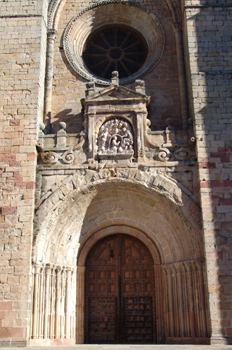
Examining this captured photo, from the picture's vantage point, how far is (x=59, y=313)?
9.27 meters

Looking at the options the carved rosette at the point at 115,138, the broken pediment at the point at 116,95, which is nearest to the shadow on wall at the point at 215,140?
the broken pediment at the point at 116,95

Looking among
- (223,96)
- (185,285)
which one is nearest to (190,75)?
(223,96)

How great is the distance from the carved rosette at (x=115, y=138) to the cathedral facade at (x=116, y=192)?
0.03 metres

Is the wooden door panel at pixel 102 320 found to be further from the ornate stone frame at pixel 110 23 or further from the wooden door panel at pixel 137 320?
the ornate stone frame at pixel 110 23

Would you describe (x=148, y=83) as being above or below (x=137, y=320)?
above

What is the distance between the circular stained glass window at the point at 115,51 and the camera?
Result: 11945 mm

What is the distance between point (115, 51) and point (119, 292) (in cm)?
646

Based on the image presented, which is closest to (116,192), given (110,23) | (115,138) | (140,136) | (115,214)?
(115,214)

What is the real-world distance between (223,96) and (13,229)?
550 centimetres

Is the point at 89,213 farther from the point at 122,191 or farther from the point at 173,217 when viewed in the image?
the point at 173,217

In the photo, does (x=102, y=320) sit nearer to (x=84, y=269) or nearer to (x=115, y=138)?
(x=84, y=269)

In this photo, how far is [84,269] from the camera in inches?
398

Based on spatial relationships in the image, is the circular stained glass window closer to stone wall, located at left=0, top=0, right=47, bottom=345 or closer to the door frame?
stone wall, located at left=0, top=0, right=47, bottom=345

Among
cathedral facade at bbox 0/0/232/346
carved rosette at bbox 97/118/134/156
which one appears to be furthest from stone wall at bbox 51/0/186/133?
carved rosette at bbox 97/118/134/156
